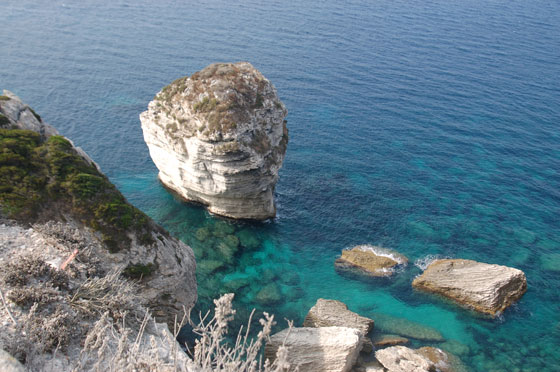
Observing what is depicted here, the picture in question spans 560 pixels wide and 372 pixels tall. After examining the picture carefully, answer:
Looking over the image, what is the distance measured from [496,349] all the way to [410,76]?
5225cm

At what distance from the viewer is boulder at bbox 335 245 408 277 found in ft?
120

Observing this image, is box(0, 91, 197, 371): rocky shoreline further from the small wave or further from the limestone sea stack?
the small wave

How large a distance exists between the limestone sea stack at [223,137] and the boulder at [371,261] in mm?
9342

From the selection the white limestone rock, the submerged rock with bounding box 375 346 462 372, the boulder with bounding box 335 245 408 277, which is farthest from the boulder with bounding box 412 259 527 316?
the white limestone rock

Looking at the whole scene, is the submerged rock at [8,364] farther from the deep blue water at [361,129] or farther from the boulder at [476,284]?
the boulder at [476,284]

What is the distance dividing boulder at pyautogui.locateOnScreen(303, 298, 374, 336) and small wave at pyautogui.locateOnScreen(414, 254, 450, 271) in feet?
30.2

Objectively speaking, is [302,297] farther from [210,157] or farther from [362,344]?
[210,157]

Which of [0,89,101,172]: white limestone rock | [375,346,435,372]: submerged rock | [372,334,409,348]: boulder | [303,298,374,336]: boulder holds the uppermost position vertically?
[0,89,101,172]: white limestone rock

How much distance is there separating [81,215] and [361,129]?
4329 centimetres

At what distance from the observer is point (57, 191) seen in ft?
74.8

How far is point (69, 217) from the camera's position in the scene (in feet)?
73.6

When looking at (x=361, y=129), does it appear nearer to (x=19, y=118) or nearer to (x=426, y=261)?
(x=426, y=261)

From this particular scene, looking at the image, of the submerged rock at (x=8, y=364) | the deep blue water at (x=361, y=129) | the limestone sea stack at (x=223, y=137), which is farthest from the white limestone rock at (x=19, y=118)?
the submerged rock at (x=8, y=364)

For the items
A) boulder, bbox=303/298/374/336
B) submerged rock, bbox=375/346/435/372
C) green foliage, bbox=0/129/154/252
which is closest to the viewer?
green foliage, bbox=0/129/154/252
